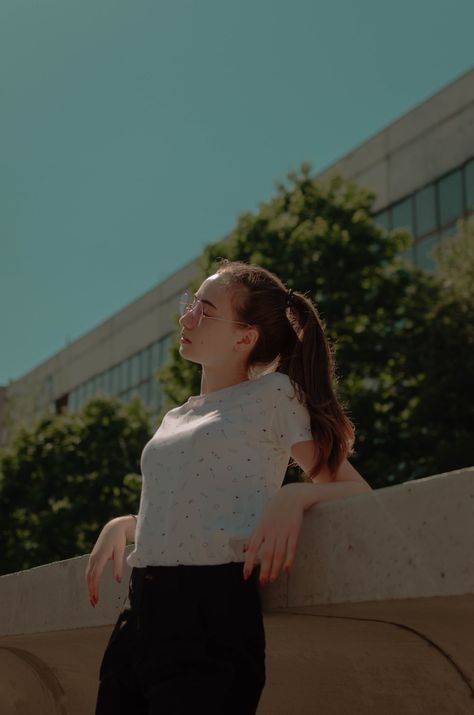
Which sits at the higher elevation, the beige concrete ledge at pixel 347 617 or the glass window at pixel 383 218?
the glass window at pixel 383 218

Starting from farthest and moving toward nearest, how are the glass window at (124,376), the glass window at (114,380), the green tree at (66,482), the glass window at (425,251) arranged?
the glass window at (114,380) → the glass window at (124,376) → the glass window at (425,251) → the green tree at (66,482)

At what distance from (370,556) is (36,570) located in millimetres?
2040

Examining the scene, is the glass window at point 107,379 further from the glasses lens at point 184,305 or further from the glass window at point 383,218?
the glasses lens at point 184,305

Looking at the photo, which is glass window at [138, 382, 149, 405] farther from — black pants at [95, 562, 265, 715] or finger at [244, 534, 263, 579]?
finger at [244, 534, 263, 579]

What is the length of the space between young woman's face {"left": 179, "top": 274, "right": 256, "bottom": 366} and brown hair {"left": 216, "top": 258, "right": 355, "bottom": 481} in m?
0.03

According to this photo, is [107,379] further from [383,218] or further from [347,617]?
[347,617]

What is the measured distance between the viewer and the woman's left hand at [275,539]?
103 inches

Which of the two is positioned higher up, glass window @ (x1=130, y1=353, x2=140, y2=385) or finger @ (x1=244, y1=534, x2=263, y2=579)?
glass window @ (x1=130, y1=353, x2=140, y2=385)

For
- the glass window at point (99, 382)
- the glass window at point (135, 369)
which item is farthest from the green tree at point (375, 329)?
the glass window at point (99, 382)

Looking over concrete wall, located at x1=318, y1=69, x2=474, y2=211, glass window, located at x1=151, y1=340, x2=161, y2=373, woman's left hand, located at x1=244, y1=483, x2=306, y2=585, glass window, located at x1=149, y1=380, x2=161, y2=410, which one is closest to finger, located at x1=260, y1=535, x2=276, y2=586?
woman's left hand, located at x1=244, y1=483, x2=306, y2=585

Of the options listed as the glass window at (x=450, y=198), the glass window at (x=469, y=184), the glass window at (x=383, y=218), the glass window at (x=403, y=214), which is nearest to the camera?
the glass window at (x=469, y=184)

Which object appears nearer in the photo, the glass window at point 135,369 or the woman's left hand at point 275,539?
the woman's left hand at point 275,539

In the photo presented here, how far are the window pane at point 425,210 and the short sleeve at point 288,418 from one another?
29086 mm

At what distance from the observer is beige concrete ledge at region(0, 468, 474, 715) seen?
7.54 ft
